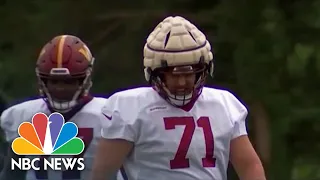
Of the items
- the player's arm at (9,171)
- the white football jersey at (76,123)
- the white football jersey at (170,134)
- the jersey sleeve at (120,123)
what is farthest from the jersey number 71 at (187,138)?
the player's arm at (9,171)

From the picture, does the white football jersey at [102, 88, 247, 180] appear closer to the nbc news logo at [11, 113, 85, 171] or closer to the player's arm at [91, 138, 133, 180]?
the player's arm at [91, 138, 133, 180]

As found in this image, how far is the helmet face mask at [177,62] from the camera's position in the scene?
3.68 m

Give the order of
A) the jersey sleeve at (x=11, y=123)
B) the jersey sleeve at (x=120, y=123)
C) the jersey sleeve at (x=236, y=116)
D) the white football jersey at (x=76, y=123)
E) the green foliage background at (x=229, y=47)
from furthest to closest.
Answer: the green foliage background at (x=229, y=47) < the jersey sleeve at (x=11, y=123) < the white football jersey at (x=76, y=123) < the jersey sleeve at (x=236, y=116) < the jersey sleeve at (x=120, y=123)

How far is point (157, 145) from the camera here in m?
3.67

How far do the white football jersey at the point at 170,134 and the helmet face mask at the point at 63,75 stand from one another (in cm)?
69

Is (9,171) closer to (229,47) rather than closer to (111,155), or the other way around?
(111,155)

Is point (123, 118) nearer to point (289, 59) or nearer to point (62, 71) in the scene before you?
point (62, 71)

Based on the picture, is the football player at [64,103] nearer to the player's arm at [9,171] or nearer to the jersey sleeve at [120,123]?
the player's arm at [9,171]

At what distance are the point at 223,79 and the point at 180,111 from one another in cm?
303

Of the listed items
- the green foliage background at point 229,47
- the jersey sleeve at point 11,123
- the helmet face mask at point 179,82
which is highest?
the helmet face mask at point 179,82

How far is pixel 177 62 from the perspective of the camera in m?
3.68

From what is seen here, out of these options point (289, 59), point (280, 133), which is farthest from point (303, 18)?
point (280, 133)

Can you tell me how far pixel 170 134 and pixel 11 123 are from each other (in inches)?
42.1

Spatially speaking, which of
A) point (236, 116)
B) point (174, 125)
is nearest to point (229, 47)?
point (236, 116)
